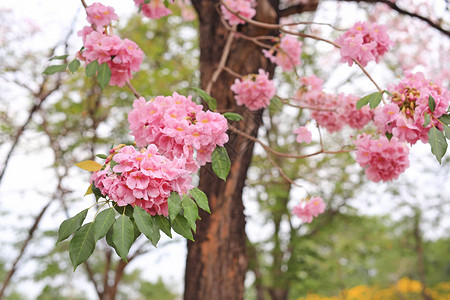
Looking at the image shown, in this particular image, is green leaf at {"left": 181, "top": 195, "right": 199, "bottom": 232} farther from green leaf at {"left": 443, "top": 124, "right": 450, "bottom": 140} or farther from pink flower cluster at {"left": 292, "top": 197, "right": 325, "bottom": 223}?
pink flower cluster at {"left": 292, "top": 197, "right": 325, "bottom": 223}

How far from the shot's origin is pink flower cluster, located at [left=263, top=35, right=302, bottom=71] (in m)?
2.23

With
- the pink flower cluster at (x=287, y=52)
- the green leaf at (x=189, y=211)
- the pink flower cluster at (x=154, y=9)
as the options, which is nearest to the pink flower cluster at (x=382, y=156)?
the pink flower cluster at (x=287, y=52)

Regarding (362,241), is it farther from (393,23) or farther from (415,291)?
(415,291)

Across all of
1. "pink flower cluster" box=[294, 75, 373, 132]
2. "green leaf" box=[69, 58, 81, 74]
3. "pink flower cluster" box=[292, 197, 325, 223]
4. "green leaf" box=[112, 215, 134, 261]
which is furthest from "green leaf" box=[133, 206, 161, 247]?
"pink flower cluster" box=[294, 75, 373, 132]

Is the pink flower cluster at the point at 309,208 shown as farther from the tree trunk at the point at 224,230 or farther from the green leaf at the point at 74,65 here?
the green leaf at the point at 74,65

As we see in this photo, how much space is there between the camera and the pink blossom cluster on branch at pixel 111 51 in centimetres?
144

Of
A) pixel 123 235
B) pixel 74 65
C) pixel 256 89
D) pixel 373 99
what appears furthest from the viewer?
pixel 256 89

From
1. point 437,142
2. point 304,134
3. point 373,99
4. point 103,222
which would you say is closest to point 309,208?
point 304,134

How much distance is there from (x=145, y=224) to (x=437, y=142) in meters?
0.91

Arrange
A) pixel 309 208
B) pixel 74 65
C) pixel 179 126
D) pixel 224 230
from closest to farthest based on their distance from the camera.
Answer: pixel 179 126 → pixel 74 65 → pixel 309 208 → pixel 224 230

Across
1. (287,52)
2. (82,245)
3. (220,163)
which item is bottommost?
(82,245)

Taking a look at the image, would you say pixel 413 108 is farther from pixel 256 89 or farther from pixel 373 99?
pixel 256 89

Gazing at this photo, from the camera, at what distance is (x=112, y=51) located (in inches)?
57.2

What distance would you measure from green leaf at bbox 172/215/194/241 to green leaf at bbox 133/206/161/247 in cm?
6
